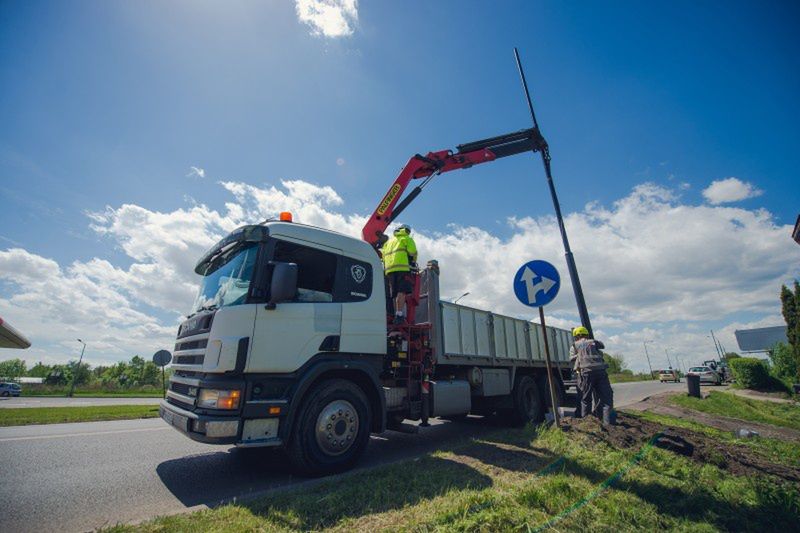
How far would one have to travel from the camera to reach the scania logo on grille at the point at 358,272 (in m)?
4.98

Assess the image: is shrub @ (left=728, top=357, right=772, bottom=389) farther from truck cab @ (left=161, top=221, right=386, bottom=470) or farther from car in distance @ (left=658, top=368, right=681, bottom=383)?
truck cab @ (left=161, top=221, right=386, bottom=470)

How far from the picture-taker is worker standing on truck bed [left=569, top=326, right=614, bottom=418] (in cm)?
677

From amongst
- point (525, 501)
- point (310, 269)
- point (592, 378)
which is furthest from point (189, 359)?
point (592, 378)

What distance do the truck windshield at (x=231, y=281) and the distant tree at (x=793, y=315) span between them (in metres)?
26.1

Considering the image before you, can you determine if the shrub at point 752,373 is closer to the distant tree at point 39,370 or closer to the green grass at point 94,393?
the green grass at point 94,393

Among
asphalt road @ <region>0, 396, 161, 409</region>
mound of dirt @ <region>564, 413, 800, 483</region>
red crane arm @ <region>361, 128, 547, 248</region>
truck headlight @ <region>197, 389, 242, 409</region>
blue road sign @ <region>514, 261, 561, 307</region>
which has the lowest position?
asphalt road @ <region>0, 396, 161, 409</region>

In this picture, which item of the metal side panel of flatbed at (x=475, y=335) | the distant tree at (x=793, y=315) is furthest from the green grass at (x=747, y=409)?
the metal side panel of flatbed at (x=475, y=335)

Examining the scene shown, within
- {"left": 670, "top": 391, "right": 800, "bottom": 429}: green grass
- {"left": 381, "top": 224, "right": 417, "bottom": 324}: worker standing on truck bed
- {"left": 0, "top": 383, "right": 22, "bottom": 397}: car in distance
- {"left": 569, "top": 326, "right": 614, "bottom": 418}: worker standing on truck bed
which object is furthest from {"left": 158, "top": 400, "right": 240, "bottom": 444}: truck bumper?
{"left": 0, "top": 383, "right": 22, "bottom": 397}: car in distance

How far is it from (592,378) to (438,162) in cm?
574

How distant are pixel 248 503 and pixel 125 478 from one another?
6.36 feet

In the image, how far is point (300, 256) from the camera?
450 centimetres

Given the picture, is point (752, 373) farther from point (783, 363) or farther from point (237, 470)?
point (237, 470)

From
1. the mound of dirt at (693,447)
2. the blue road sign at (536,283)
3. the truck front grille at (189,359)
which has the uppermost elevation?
the blue road sign at (536,283)

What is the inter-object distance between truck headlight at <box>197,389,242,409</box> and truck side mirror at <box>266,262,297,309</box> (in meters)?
0.92
